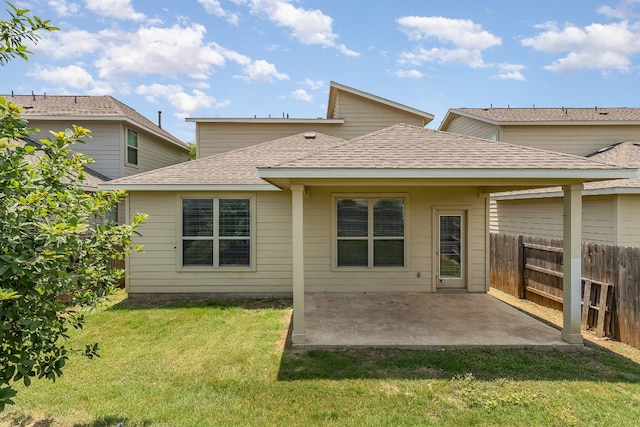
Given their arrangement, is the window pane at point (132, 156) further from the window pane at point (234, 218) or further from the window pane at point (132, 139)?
the window pane at point (234, 218)

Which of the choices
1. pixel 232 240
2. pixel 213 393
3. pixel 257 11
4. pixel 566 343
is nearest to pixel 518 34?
pixel 257 11

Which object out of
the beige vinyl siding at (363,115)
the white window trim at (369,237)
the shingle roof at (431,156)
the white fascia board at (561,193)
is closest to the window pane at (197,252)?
the white window trim at (369,237)

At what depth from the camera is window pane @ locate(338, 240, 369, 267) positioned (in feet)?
28.0

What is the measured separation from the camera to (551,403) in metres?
3.77

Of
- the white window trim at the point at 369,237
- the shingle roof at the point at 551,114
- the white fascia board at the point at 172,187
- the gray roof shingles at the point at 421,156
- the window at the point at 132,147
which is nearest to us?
the gray roof shingles at the point at 421,156

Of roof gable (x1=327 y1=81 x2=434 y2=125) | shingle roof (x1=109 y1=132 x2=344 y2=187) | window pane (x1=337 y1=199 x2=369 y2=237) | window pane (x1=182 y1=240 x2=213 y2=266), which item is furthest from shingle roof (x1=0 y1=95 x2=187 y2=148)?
window pane (x1=337 y1=199 x2=369 y2=237)

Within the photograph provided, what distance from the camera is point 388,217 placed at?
852 centimetres

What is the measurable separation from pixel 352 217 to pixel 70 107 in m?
11.4

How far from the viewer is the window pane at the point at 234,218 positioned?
27.2 feet

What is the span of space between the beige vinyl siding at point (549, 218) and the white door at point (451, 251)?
315 centimetres

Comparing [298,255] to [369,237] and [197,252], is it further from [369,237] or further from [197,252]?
[197,252]

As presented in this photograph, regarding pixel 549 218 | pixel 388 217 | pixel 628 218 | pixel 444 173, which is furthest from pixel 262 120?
pixel 628 218

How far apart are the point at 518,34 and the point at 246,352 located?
42.2 ft

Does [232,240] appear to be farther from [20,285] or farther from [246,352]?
[20,285]
